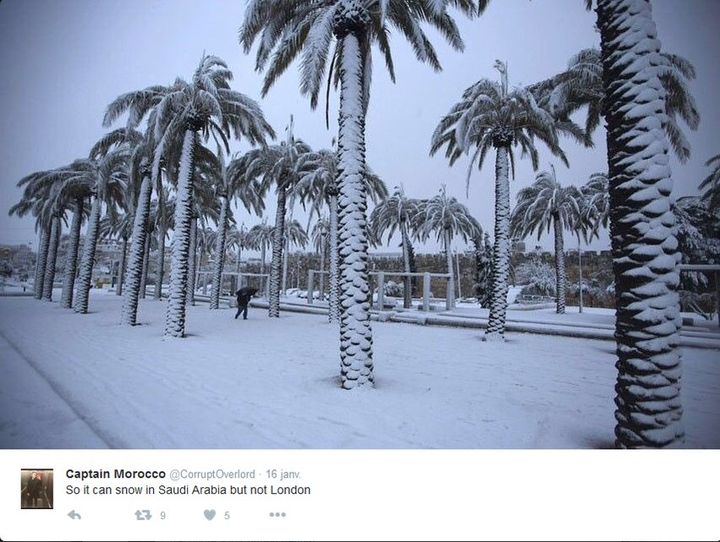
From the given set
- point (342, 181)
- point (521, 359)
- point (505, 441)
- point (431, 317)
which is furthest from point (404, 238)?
point (505, 441)

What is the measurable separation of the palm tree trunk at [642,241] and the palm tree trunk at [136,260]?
1184cm

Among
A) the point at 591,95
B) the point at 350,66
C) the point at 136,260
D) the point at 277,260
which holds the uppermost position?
the point at 591,95

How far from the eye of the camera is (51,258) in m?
18.7

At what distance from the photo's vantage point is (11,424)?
9.60 feet

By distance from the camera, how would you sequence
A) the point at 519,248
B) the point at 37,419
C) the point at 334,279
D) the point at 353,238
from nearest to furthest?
the point at 37,419, the point at 353,238, the point at 334,279, the point at 519,248

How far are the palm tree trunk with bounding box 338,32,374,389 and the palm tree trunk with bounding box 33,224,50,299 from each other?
70.7ft

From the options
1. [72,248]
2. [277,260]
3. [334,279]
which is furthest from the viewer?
[72,248]

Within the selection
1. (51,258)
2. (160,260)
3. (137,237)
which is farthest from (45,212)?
(137,237)

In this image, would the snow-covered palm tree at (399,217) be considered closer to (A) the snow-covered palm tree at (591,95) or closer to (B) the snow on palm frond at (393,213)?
(B) the snow on palm frond at (393,213)

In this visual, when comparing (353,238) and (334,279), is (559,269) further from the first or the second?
(353,238)

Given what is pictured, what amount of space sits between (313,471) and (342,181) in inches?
148

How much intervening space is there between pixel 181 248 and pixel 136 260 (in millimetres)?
3084

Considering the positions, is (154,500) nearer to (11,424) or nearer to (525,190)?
(11,424)

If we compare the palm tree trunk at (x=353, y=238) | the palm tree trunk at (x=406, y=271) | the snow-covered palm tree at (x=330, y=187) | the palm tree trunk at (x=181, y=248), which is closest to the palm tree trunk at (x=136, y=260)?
the palm tree trunk at (x=181, y=248)
